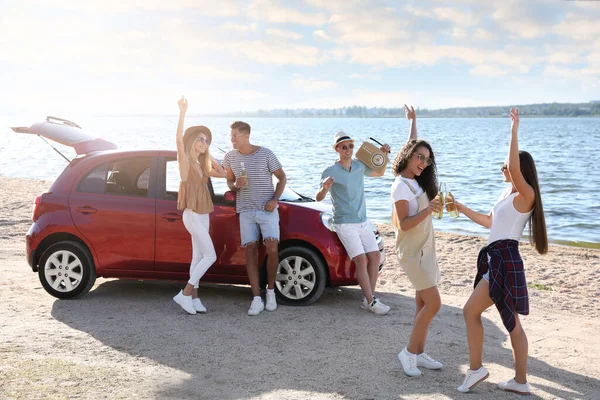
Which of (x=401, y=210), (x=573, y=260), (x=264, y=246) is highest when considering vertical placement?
(x=401, y=210)

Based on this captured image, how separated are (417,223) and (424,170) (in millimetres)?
511

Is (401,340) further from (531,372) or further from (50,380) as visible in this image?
(50,380)

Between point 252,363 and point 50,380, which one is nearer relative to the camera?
point 50,380

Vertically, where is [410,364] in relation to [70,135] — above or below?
below

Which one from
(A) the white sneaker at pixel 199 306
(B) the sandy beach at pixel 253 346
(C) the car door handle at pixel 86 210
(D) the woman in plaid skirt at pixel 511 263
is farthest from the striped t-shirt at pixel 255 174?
(D) the woman in plaid skirt at pixel 511 263

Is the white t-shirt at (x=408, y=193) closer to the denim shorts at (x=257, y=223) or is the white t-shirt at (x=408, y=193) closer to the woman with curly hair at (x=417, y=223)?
the woman with curly hair at (x=417, y=223)

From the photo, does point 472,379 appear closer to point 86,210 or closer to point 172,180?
point 172,180

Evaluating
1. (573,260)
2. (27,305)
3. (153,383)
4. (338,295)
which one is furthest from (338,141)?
(573,260)

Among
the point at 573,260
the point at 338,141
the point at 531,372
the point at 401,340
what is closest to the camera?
the point at 531,372

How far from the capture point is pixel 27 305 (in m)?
7.68

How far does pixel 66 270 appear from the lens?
7.82m

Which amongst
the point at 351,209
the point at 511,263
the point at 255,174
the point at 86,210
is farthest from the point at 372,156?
the point at 86,210

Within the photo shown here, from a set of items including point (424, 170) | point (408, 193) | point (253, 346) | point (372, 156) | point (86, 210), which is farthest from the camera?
point (86, 210)

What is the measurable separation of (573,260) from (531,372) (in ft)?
21.8
